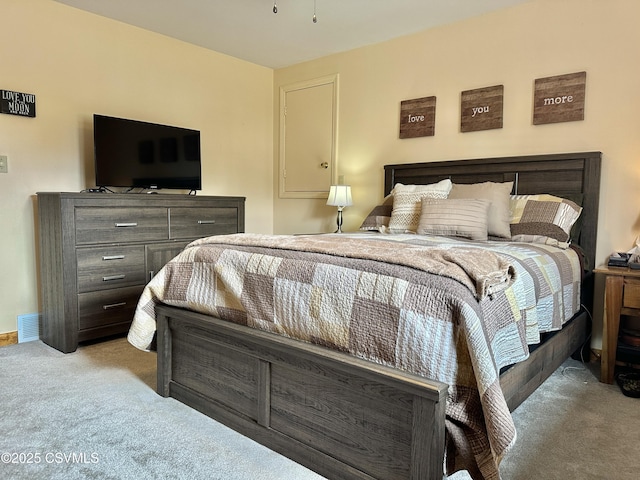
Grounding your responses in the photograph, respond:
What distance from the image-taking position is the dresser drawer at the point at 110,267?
2832mm

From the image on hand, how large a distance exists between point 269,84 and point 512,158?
2.67m

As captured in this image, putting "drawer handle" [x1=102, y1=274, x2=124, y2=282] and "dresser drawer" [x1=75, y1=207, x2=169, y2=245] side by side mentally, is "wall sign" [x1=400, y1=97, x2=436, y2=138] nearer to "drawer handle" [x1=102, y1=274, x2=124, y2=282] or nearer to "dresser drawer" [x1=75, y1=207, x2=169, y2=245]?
"dresser drawer" [x1=75, y1=207, x2=169, y2=245]

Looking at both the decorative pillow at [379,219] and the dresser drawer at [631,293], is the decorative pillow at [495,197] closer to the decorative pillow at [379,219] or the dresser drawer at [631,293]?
the decorative pillow at [379,219]

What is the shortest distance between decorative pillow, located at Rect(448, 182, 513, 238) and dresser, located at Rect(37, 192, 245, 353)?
2.02m

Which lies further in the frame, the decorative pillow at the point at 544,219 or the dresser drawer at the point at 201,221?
the dresser drawer at the point at 201,221

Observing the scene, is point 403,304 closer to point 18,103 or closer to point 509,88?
point 509,88

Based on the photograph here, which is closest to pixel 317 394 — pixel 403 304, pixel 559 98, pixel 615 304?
pixel 403 304

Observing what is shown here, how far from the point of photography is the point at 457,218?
8.64 ft

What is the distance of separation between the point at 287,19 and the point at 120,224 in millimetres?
1966

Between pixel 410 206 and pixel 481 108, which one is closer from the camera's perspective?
pixel 410 206

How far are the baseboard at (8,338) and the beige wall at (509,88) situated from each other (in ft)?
8.70

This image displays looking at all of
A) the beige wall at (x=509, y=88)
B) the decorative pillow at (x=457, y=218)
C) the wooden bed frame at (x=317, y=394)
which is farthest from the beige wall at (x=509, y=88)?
the wooden bed frame at (x=317, y=394)

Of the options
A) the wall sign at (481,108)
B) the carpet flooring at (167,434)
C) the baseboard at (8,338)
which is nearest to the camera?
the carpet flooring at (167,434)

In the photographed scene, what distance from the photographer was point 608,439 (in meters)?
1.79
